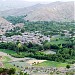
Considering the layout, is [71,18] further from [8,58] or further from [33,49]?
[8,58]

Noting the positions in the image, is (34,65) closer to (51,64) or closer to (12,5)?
(51,64)

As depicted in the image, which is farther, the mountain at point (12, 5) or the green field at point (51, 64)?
the mountain at point (12, 5)

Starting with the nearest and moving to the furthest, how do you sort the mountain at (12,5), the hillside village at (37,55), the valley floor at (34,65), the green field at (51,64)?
the valley floor at (34,65) < the hillside village at (37,55) < the green field at (51,64) < the mountain at (12,5)

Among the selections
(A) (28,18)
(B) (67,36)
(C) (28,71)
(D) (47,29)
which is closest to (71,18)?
(A) (28,18)

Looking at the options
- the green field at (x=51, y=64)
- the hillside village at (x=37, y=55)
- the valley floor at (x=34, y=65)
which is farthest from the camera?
the green field at (x=51, y=64)

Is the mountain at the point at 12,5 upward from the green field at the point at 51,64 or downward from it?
downward

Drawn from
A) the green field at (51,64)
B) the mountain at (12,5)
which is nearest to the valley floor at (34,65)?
the green field at (51,64)

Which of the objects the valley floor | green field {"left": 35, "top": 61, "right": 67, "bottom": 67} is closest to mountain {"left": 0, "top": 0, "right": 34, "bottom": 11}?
the valley floor

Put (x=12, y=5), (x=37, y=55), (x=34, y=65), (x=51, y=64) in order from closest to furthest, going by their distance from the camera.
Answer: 1. (x=34, y=65)
2. (x=51, y=64)
3. (x=37, y=55)
4. (x=12, y=5)

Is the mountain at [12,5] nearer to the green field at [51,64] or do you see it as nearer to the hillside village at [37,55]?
the hillside village at [37,55]

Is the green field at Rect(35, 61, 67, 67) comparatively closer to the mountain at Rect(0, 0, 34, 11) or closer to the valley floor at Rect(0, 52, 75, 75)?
the valley floor at Rect(0, 52, 75, 75)

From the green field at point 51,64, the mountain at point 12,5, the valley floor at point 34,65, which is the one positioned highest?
the valley floor at point 34,65

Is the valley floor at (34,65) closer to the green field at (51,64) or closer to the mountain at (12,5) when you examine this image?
the green field at (51,64)

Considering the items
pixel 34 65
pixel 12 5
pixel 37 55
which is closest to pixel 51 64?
pixel 34 65
